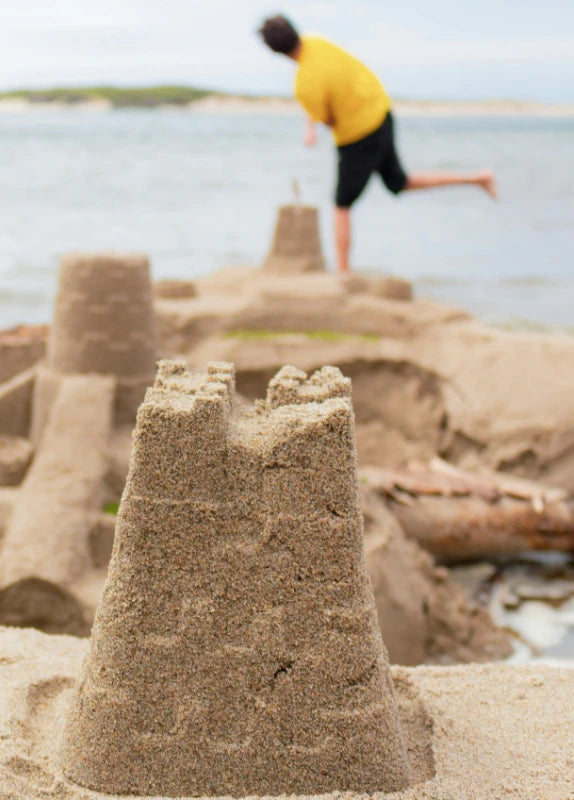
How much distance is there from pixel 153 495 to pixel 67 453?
207cm

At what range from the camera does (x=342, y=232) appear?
579cm

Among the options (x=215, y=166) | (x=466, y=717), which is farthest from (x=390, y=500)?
(x=215, y=166)

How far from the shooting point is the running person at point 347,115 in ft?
17.5

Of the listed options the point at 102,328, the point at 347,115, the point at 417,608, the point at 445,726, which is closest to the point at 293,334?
the point at 347,115

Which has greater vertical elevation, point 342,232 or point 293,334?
point 342,232

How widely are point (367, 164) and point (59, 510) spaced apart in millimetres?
3289

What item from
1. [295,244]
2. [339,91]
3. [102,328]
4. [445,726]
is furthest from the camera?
[295,244]

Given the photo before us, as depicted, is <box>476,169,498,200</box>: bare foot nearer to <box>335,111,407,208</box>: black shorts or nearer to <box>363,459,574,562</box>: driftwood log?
<box>335,111,407,208</box>: black shorts

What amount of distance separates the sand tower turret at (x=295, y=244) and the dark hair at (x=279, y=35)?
4.42 ft

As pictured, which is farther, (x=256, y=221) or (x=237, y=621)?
(x=256, y=221)

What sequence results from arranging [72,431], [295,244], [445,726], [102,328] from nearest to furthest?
1. [445,726]
2. [72,431]
3. [102,328]
4. [295,244]

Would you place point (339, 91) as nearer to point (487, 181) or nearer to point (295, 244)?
point (487, 181)

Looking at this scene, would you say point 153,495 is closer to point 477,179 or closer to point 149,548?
point 149,548

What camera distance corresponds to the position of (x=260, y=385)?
5348mm
